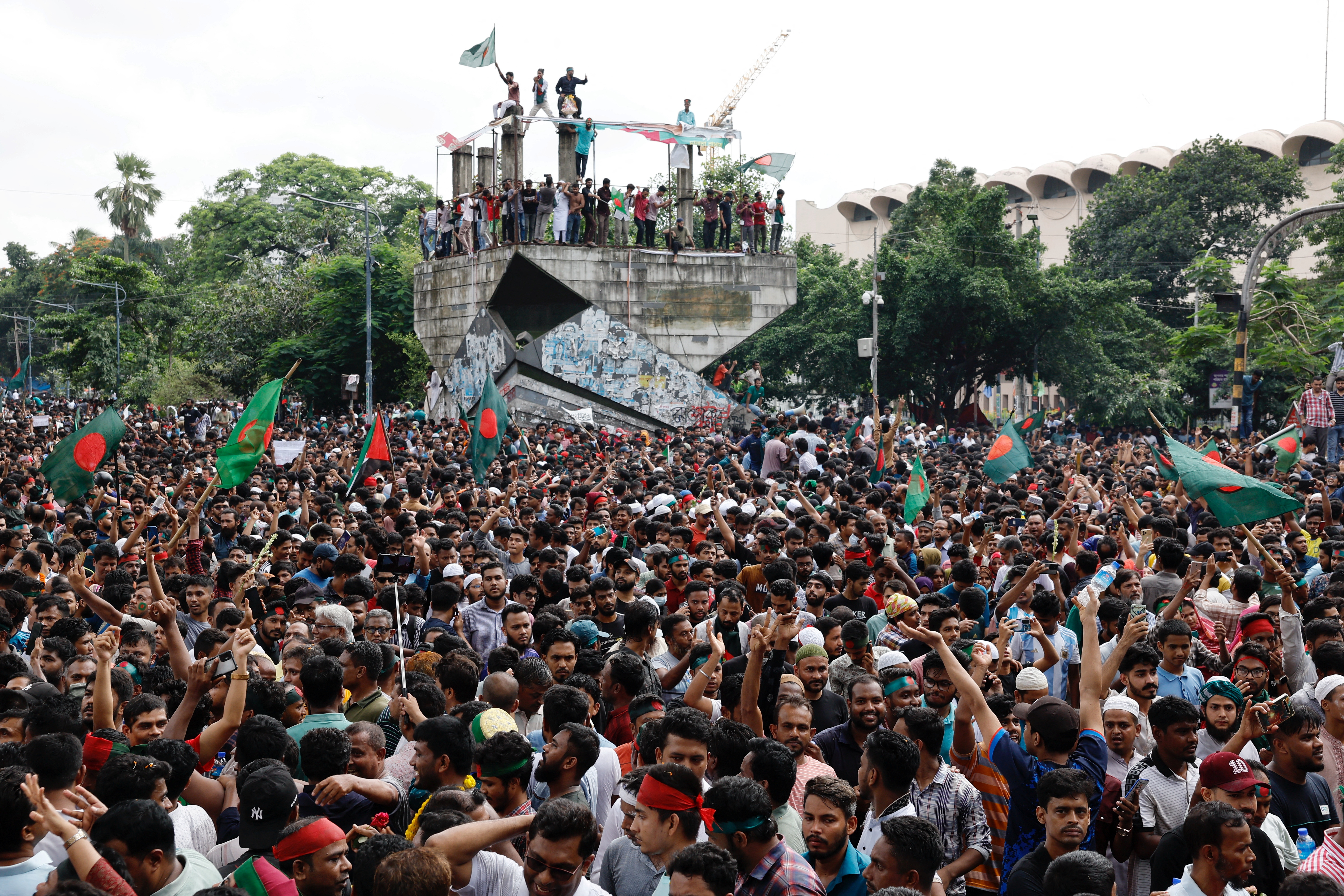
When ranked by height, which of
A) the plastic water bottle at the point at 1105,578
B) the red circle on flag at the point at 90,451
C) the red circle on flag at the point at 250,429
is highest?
the red circle on flag at the point at 250,429

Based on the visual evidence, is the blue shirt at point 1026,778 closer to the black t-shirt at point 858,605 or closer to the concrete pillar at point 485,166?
the black t-shirt at point 858,605

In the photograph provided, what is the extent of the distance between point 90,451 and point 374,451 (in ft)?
10.6

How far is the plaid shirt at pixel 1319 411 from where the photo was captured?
19.2 metres

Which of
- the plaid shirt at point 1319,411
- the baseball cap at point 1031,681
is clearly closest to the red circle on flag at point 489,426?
the baseball cap at point 1031,681

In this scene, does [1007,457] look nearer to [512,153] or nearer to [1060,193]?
[512,153]

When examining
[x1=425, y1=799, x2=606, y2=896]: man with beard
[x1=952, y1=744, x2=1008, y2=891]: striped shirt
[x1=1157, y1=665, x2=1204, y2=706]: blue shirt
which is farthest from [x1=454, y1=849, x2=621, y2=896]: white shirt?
[x1=1157, y1=665, x2=1204, y2=706]: blue shirt

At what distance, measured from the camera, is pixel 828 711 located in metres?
5.97

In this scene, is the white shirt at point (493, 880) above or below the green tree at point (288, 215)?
below

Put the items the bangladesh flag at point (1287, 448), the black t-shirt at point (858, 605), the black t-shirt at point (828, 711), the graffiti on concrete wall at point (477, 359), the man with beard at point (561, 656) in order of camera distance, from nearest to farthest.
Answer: the black t-shirt at point (828, 711) → the man with beard at point (561, 656) → the black t-shirt at point (858, 605) → the bangladesh flag at point (1287, 448) → the graffiti on concrete wall at point (477, 359)

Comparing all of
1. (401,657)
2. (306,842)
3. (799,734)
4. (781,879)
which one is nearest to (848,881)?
(781,879)

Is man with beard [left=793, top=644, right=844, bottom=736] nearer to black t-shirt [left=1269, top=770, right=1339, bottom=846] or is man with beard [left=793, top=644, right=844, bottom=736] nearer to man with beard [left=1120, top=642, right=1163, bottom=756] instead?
man with beard [left=1120, top=642, right=1163, bottom=756]

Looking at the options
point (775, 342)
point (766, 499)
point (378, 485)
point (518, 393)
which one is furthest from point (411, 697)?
point (775, 342)

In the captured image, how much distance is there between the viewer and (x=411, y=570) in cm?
951

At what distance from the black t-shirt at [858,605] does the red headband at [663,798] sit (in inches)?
156
